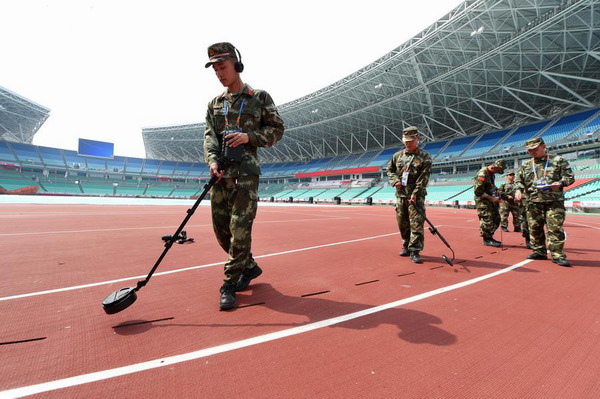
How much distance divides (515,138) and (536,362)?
40.5 meters

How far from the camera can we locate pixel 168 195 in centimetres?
5931

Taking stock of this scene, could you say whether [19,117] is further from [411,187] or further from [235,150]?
[411,187]

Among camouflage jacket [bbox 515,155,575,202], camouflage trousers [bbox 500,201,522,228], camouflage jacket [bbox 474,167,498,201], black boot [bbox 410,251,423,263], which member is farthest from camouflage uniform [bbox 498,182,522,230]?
black boot [bbox 410,251,423,263]

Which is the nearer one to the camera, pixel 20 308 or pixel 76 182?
pixel 20 308

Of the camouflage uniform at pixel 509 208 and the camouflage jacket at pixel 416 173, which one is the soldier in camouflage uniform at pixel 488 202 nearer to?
the camouflage jacket at pixel 416 173

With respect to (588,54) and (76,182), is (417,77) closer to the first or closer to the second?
(588,54)

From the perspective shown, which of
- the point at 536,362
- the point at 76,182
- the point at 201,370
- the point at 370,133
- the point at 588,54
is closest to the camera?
the point at 201,370

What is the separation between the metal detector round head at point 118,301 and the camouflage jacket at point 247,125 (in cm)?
121

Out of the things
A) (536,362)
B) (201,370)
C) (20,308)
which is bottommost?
(536,362)

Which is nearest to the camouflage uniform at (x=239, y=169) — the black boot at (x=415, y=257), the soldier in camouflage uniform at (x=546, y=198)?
the black boot at (x=415, y=257)

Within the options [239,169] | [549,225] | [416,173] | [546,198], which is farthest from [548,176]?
[239,169]

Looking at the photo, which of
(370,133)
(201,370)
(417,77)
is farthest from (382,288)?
(370,133)

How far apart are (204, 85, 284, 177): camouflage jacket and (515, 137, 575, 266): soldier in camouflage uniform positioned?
166 inches

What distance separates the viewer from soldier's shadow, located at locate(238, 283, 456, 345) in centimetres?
171
